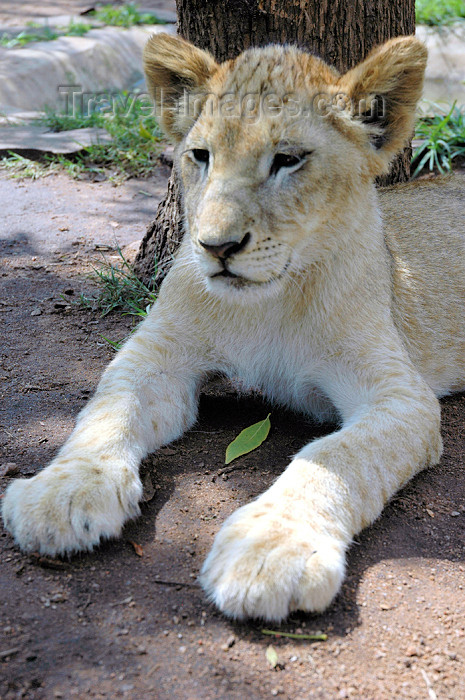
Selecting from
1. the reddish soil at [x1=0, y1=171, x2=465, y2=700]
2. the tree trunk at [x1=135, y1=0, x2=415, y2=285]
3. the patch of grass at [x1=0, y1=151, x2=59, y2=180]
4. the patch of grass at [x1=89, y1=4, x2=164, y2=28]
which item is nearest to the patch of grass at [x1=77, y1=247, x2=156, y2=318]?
the tree trunk at [x1=135, y1=0, x2=415, y2=285]

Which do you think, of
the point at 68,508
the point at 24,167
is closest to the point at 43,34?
the point at 24,167

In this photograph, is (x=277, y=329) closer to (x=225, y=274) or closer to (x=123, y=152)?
(x=225, y=274)

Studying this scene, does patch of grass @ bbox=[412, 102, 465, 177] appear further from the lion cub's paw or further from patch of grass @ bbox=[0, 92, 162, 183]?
the lion cub's paw

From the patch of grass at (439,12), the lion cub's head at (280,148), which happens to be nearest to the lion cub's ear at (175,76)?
the lion cub's head at (280,148)

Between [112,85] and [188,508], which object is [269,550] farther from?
[112,85]

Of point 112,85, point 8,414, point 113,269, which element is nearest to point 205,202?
point 8,414

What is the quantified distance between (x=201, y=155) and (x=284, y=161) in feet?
1.37

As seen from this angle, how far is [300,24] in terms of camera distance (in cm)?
420

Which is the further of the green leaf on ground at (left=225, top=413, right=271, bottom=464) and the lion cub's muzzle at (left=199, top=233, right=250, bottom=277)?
the green leaf on ground at (left=225, top=413, right=271, bottom=464)

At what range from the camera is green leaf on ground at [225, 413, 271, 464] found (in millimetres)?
3307

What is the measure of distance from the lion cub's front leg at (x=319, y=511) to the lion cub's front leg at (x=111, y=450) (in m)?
0.44

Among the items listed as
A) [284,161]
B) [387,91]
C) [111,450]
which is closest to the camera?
[111,450]

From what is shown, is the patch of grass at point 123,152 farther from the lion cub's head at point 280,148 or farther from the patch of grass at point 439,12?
the patch of grass at point 439,12

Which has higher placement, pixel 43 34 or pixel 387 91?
pixel 387 91
